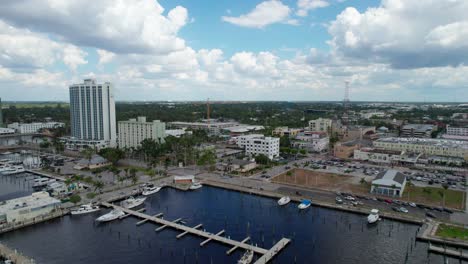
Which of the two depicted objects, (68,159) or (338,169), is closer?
(338,169)

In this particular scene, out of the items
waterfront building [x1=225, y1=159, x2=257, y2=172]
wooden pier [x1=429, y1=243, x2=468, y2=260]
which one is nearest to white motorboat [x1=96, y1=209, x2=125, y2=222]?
waterfront building [x1=225, y1=159, x2=257, y2=172]

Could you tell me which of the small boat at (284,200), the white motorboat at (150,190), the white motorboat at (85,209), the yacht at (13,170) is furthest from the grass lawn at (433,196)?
the yacht at (13,170)

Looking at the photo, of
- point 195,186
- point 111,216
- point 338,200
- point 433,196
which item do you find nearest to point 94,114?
point 195,186

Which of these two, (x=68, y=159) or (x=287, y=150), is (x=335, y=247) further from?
(x=68, y=159)

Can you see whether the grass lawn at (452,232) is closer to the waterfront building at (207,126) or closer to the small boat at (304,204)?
the small boat at (304,204)

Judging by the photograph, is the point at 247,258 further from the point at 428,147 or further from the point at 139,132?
the point at 428,147

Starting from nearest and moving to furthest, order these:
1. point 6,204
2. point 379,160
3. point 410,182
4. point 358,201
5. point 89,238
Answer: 1. point 89,238
2. point 6,204
3. point 358,201
4. point 410,182
5. point 379,160

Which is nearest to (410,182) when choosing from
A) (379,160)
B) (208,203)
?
(379,160)
